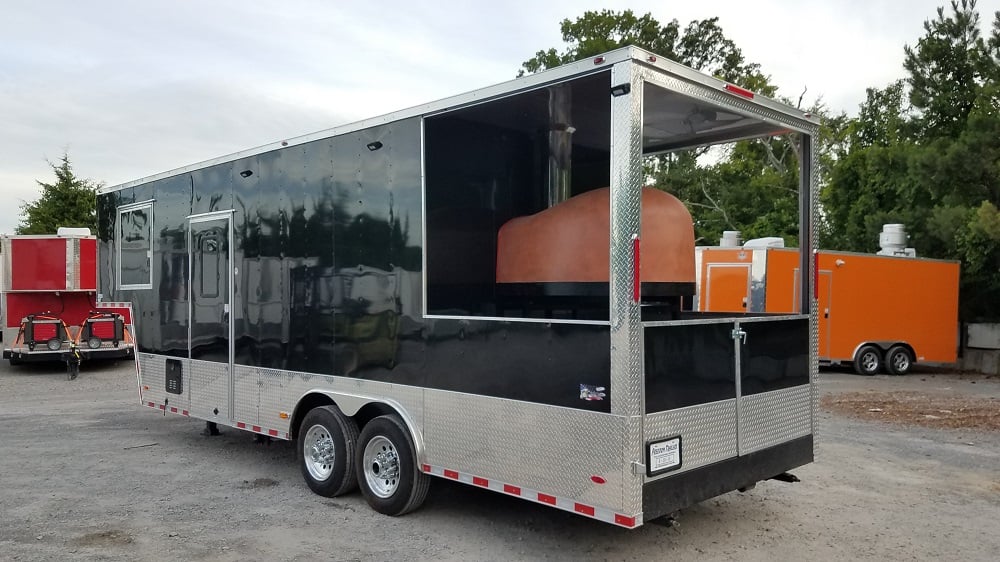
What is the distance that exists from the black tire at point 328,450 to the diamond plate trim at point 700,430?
2.61m

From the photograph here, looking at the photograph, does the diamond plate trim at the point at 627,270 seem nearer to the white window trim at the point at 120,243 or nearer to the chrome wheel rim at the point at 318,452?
the chrome wheel rim at the point at 318,452

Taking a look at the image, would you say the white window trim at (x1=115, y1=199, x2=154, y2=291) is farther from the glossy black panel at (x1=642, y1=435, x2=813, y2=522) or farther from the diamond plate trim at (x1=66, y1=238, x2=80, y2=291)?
the diamond plate trim at (x1=66, y1=238, x2=80, y2=291)

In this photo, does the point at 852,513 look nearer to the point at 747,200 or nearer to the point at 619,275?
the point at 619,275

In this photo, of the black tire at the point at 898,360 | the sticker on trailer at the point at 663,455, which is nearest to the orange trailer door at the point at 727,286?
the black tire at the point at 898,360

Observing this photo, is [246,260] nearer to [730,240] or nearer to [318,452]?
[318,452]

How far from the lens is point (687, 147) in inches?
278

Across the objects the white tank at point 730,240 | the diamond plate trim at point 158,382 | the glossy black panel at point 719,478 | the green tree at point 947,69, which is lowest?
the glossy black panel at point 719,478

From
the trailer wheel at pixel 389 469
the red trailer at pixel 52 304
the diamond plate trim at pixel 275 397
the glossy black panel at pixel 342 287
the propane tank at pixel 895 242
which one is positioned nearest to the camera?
the glossy black panel at pixel 342 287

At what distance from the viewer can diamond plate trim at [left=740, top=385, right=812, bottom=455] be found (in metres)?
5.16

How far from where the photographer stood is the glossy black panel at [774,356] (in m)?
5.20

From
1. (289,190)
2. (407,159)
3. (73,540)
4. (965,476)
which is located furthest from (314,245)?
(965,476)

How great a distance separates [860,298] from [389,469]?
40.3 ft

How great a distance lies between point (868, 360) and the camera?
15766 mm

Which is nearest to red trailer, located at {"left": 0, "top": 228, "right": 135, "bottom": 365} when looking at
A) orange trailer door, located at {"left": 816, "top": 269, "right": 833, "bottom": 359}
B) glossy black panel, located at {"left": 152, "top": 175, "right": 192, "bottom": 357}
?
glossy black panel, located at {"left": 152, "top": 175, "right": 192, "bottom": 357}
